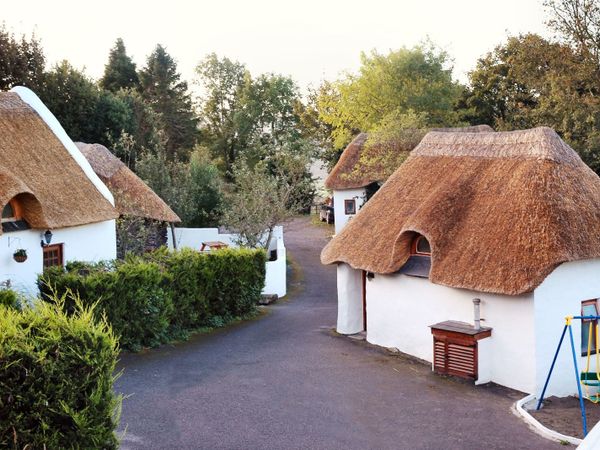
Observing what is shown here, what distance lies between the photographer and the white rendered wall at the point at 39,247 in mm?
17344

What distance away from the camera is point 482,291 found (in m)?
14.8

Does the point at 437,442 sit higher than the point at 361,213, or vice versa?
the point at 361,213

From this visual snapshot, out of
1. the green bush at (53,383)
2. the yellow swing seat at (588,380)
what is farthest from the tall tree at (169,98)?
the green bush at (53,383)

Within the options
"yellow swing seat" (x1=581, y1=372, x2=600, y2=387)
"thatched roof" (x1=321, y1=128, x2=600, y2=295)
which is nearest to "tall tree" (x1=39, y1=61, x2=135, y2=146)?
"thatched roof" (x1=321, y1=128, x2=600, y2=295)

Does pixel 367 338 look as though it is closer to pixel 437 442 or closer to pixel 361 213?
pixel 361 213

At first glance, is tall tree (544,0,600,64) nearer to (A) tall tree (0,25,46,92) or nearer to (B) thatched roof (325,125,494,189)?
(B) thatched roof (325,125,494,189)

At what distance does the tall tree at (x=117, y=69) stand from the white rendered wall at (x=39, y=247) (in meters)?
31.3

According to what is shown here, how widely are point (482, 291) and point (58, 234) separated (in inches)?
471

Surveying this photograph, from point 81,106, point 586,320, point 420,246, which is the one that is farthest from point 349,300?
point 81,106

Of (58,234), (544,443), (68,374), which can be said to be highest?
(58,234)

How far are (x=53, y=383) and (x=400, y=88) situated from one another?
108 feet

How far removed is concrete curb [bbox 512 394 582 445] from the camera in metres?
11.6

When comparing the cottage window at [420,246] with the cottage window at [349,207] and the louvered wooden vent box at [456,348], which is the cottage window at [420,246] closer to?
the louvered wooden vent box at [456,348]

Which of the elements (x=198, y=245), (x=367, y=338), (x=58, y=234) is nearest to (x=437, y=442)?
(x=367, y=338)
